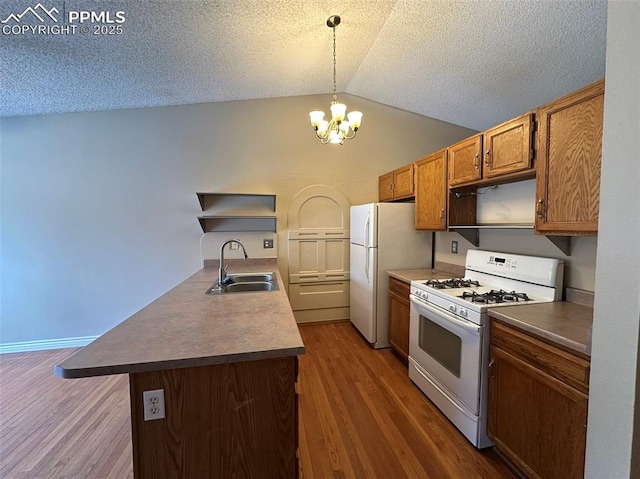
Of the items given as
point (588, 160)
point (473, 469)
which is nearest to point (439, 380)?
point (473, 469)

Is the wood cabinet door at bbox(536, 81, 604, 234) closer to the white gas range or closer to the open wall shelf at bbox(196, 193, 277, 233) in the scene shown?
the white gas range

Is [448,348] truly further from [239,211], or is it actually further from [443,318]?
[239,211]

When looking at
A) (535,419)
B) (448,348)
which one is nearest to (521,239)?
(448,348)

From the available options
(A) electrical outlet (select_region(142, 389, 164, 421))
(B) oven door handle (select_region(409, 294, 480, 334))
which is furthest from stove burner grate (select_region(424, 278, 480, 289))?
(A) electrical outlet (select_region(142, 389, 164, 421))

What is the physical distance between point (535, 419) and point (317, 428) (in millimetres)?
1277

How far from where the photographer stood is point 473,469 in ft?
5.29

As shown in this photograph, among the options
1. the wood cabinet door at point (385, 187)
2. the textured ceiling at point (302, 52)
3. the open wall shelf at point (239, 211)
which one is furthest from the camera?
the wood cabinet door at point (385, 187)

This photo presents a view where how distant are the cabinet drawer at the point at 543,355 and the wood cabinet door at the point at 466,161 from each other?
116 centimetres

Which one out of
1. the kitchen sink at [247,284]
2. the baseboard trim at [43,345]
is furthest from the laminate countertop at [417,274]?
the baseboard trim at [43,345]

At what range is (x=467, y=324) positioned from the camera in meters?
1.76

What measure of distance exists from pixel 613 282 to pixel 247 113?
3.62 metres

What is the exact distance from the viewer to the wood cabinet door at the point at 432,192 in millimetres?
2592

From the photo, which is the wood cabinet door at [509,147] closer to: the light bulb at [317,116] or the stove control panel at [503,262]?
the stove control panel at [503,262]

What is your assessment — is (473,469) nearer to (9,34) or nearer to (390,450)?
(390,450)
